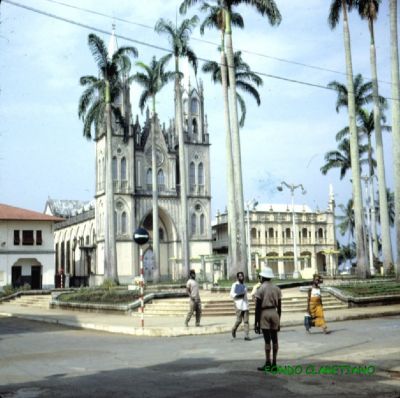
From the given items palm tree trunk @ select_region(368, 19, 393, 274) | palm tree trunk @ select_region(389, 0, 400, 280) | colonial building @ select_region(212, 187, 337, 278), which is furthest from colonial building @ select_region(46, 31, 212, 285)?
palm tree trunk @ select_region(389, 0, 400, 280)

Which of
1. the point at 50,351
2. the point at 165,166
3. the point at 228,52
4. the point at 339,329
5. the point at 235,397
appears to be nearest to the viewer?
the point at 235,397

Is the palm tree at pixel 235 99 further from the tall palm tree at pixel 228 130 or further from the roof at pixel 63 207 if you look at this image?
the roof at pixel 63 207

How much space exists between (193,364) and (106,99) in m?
29.9

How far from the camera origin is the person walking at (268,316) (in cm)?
896

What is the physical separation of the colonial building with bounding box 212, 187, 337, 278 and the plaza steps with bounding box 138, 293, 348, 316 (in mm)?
43872

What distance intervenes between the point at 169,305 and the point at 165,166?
3898cm

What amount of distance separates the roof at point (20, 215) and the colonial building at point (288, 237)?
27347mm

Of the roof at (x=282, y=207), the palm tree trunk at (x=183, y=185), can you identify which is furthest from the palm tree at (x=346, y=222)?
the palm tree trunk at (x=183, y=185)

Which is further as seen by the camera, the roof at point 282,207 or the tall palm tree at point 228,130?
the roof at point 282,207

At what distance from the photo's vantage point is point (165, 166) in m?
60.3

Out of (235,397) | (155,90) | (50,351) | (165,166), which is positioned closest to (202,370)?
(235,397)

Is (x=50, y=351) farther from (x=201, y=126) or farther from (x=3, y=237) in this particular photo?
(x=201, y=126)

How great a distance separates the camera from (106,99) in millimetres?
37875

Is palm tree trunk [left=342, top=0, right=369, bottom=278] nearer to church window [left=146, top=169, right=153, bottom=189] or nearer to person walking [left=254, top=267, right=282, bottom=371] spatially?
person walking [left=254, top=267, right=282, bottom=371]
